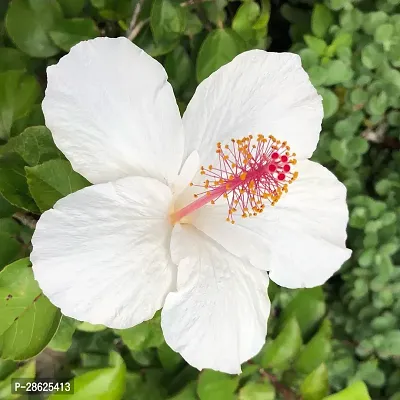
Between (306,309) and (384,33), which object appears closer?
(384,33)

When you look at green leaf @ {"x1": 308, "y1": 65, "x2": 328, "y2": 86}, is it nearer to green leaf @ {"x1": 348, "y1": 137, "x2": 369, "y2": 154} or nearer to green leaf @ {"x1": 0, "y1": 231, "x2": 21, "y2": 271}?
green leaf @ {"x1": 348, "y1": 137, "x2": 369, "y2": 154}

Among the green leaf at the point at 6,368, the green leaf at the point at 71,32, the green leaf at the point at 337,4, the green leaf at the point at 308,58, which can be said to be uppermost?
the green leaf at the point at 71,32

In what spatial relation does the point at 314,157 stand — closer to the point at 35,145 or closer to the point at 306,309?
the point at 306,309

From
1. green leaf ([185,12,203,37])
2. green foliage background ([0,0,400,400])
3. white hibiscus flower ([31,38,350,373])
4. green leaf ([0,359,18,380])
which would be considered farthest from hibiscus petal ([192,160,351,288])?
green leaf ([0,359,18,380])

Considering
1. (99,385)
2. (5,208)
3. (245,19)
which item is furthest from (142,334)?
(245,19)

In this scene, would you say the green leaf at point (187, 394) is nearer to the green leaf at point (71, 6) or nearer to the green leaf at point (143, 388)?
the green leaf at point (143, 388)

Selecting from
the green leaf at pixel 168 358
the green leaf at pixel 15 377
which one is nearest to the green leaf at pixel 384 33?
the green leaf at pixel 168 358
